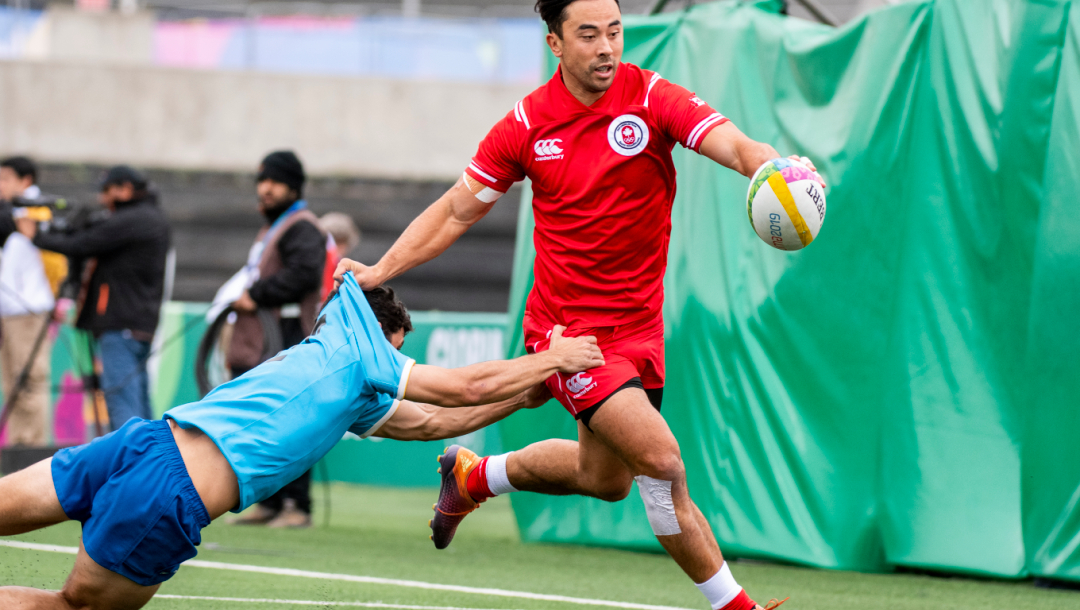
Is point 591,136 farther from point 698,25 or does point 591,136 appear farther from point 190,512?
point 698,25

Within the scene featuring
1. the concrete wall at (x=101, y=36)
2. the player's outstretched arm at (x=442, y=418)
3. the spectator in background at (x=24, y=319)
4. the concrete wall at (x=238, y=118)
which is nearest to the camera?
the player's outstretched arm at (x=442, y=418)

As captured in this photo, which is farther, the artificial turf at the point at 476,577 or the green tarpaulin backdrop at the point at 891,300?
the green tarpaulin backdrop at the point at 891,300

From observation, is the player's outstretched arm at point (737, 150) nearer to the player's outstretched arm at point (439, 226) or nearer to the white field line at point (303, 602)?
the player's outstretched arm at point (439, 226)

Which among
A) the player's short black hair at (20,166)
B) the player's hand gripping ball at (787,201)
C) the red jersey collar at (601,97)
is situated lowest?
the player's short black hair at (20,166)

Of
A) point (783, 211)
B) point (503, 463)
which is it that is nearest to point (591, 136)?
point (783, 211)

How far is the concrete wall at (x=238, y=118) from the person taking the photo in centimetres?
1446

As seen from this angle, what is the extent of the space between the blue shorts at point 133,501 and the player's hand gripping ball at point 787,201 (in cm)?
193

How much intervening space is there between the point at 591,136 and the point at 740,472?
9.31ft

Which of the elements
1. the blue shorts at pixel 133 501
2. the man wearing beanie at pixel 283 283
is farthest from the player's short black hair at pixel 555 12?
the man wearing beanie at pixel 283 283

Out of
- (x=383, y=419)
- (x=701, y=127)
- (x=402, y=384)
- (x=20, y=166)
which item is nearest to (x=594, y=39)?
(x=701, y=127)

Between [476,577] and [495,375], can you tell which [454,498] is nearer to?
[476,577]

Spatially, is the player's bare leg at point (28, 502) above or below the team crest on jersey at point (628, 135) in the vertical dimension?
below

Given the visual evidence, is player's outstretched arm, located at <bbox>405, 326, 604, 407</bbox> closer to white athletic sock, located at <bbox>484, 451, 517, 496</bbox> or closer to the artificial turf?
white athletic sock, located at <bbox>484, 451, 517, 496</bbox>

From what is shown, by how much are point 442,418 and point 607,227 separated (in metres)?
0.93
